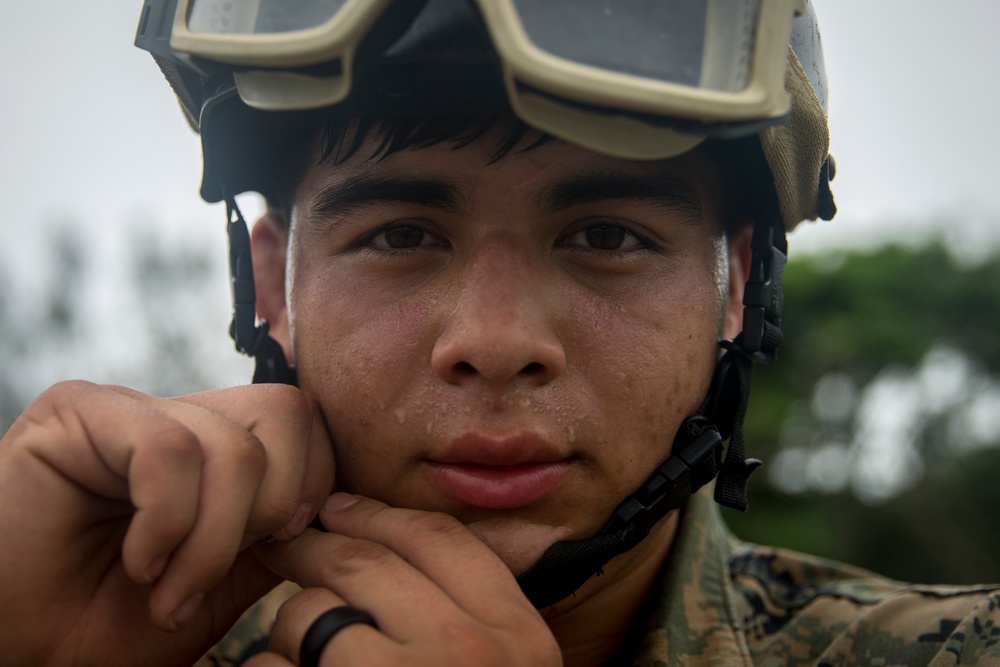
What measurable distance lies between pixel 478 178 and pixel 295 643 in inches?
38.1

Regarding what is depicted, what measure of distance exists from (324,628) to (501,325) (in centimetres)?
64

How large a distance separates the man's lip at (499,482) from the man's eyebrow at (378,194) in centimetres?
55

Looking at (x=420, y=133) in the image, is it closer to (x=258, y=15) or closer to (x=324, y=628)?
(x=258, y=15)

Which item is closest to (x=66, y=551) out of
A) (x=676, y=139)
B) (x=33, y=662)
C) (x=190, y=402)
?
(x=33, y=662)

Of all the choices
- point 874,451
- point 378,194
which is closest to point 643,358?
point 378,194

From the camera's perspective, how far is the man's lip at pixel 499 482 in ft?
5.81

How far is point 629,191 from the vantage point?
1.90m

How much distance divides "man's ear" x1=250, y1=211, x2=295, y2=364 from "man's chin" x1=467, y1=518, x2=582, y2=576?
0.99 metres

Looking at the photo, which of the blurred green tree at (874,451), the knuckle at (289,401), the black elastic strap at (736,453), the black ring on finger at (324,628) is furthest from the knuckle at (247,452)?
the blurred green tree at (874,451)

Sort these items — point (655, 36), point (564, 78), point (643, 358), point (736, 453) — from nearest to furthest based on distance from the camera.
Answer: point (564, 78) → point (655, 36) → point (643, 358) → point (736, 453)

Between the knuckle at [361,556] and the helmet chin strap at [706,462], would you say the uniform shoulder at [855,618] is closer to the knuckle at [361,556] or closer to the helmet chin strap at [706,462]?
the helmet chin strap at [706,462]

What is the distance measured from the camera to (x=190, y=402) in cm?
166

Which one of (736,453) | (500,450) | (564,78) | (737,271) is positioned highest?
(564,78)

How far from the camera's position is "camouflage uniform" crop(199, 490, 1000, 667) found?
2.25 meters
